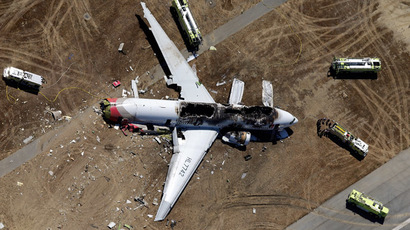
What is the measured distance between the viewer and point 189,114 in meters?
25.0

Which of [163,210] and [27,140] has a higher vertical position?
[27,140]

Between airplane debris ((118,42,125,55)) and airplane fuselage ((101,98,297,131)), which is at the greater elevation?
airplane debris ((118,42,125,55))

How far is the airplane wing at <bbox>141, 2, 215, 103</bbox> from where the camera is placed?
26.5 m

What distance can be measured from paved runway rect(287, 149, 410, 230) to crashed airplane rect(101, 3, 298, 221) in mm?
7573

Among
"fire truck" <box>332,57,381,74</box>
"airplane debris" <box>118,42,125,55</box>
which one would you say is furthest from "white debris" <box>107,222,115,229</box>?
"fire truck" <box>332,57,381,74</box>

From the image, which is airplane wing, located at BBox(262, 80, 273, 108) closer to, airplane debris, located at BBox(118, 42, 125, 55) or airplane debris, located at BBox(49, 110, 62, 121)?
airplane debris, located at BBox(118, 42, 125, 55)

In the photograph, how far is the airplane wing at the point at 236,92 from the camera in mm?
26828

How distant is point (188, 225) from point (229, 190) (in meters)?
4.25

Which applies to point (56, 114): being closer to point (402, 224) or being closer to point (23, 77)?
point (23, 77)

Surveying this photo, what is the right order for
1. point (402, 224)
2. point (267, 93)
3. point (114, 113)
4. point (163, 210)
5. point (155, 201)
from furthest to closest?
point (267, 93)
point (402, 224)
point (155, 201)
point (114, 113)
point (163, 210)

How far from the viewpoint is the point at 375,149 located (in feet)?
90.9

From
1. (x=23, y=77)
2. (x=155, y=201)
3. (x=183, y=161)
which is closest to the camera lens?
(x=183, y=161)

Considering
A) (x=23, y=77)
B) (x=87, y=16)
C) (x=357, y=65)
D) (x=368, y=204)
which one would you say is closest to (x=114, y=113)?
(x=23, y=77)

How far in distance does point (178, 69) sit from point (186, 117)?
4324mm
